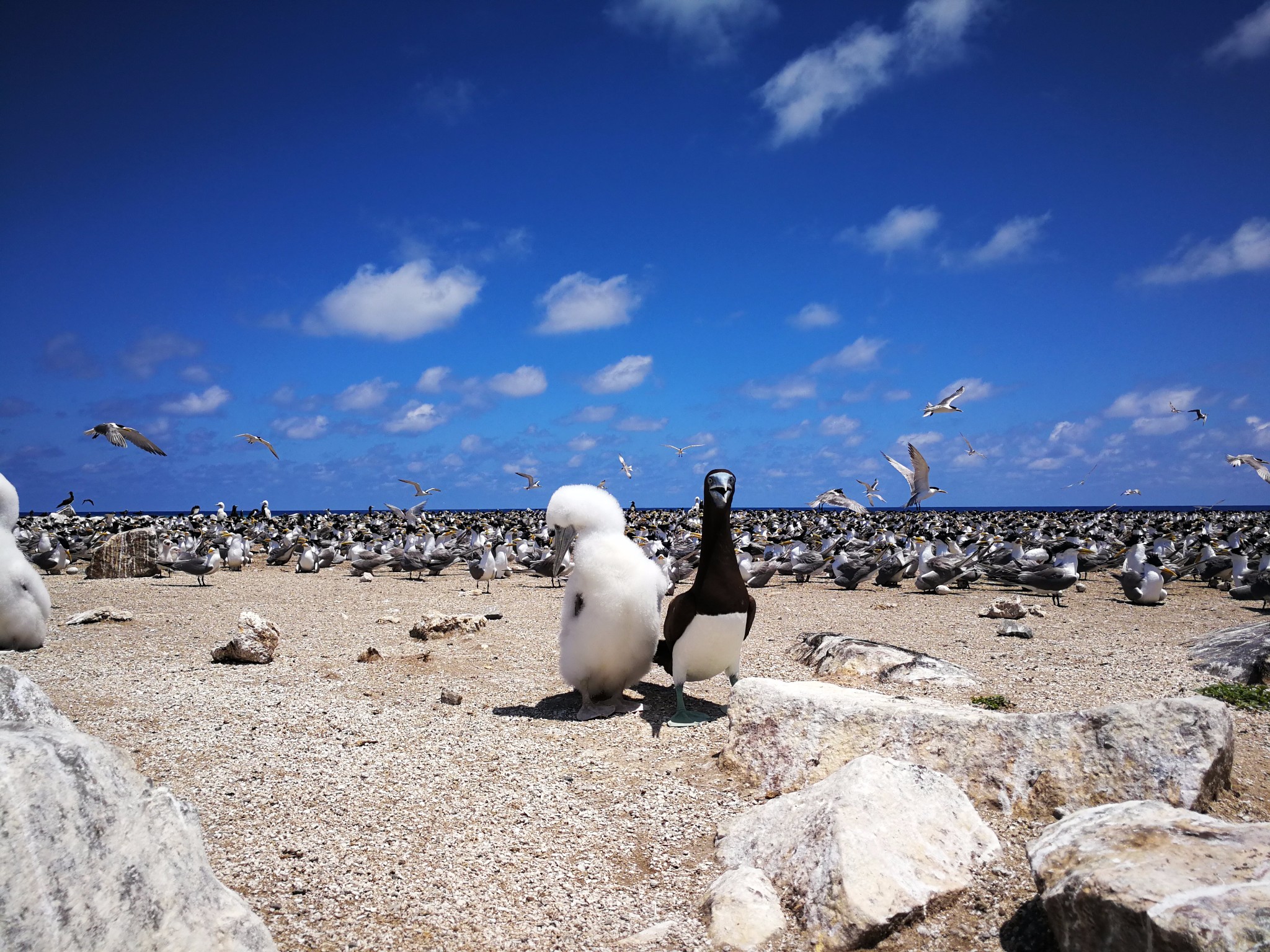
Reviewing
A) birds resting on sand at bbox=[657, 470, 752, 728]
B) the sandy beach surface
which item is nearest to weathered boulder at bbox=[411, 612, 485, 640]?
the sandy beach surface

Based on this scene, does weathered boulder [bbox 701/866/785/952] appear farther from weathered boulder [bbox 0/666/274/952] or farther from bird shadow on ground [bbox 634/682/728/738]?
bird shadow on ground [bbox 634/682/728/738]

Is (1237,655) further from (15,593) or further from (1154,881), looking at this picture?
(15,593)

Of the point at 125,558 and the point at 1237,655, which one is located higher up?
the point at 125,558

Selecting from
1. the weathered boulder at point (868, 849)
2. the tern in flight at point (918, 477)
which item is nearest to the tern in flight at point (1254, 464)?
the tern in flight at point (918, 477)

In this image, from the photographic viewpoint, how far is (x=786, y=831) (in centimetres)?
390

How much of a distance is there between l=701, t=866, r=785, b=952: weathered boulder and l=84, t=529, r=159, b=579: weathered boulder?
22294mm

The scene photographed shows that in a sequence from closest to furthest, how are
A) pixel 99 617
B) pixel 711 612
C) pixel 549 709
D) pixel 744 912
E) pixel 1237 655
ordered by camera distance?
1. pixel 744 912
2. pixel 711 612
3. pixel 549 709
4. pixel 1237 655
5. pixel 99 617

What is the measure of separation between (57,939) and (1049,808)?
458 cm

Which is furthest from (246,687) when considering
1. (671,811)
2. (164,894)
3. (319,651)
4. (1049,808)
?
(1049,808)

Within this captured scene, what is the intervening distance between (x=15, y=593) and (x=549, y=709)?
21.9ft

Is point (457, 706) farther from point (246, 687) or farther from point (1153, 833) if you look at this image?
point (1153, 833)

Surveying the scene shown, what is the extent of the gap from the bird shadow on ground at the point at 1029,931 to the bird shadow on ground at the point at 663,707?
11.1 feet

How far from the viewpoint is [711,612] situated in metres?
6.41

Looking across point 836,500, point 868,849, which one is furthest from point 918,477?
point 868,849
